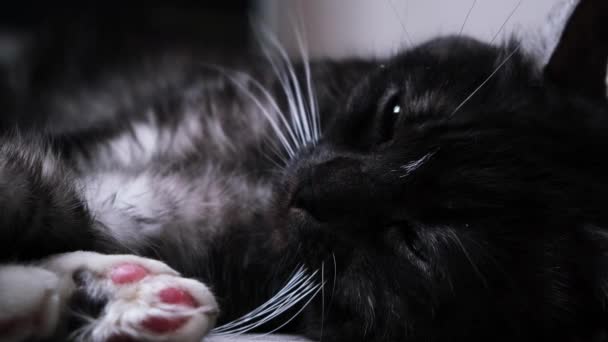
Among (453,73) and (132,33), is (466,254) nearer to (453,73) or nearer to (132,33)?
(453,73)

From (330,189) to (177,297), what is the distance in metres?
0.27

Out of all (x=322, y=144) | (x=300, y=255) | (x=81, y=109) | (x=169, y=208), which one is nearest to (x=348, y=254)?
(x=300, y=255)

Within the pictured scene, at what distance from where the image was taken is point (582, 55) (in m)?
0.96

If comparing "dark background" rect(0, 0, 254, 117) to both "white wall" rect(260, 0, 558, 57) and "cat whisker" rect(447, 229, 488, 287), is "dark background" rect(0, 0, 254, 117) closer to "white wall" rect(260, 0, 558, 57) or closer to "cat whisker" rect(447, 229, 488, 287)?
"white wall" rect(260, 0, 558, 57)

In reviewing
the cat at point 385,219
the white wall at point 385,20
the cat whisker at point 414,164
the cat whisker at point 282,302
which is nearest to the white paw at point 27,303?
the cat at point 385,219

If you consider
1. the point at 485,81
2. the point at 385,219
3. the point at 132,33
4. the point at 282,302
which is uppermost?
the point at 132,33

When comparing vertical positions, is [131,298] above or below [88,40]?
below

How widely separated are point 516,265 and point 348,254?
0.69ft

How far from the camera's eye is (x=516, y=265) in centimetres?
77

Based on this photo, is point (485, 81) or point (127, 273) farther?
point (485, 81)

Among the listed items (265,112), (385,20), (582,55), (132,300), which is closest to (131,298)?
(132,300)

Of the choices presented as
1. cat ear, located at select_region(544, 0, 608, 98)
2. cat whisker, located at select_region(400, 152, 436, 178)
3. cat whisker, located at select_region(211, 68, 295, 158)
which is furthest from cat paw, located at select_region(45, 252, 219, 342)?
cat ear, located at select_region(544, 0, 608, 98)

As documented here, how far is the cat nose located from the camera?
2.60ft

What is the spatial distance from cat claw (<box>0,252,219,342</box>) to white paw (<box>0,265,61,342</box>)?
0.7 inches
